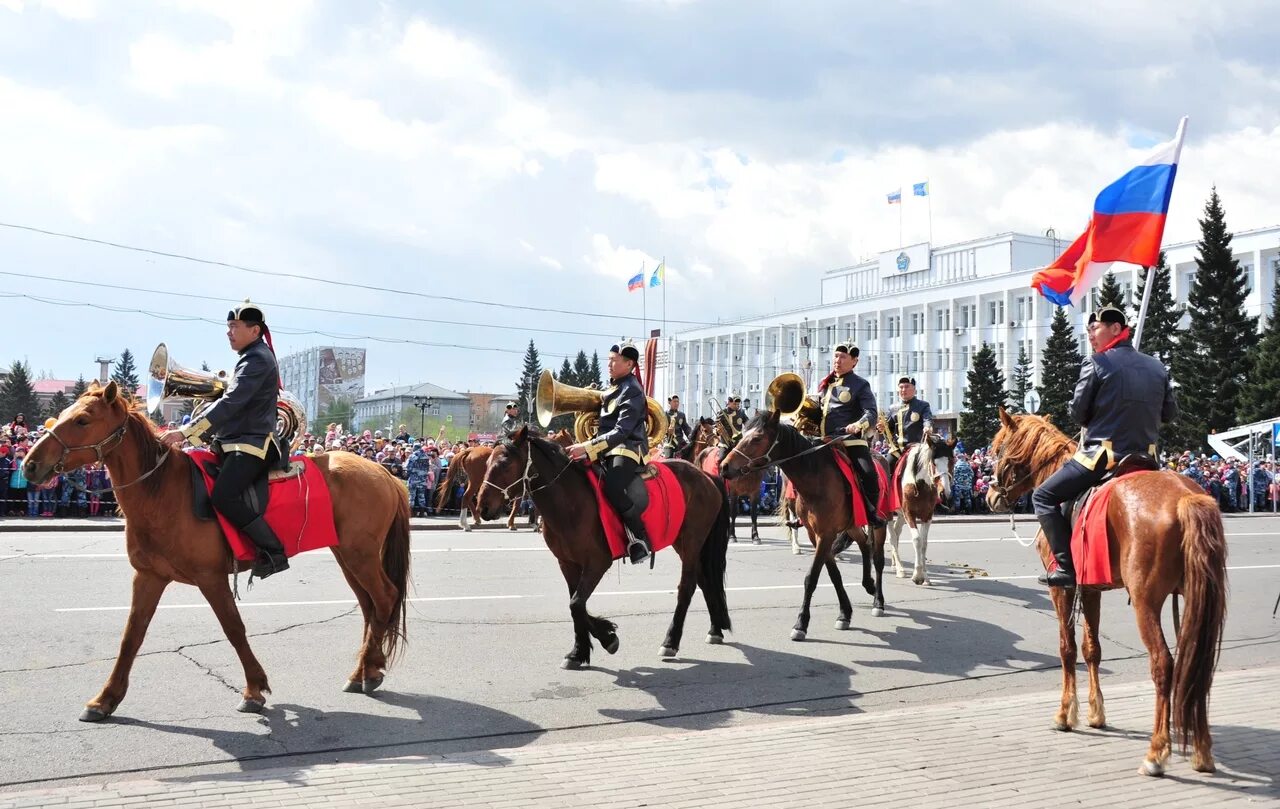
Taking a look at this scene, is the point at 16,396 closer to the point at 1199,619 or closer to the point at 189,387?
the point at 189,387

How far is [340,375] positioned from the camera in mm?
144125

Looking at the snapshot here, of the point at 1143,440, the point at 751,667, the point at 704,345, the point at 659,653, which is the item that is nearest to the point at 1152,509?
the point at 1143,440

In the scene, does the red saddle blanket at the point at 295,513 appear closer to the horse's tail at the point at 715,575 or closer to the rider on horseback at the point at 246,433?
the rider on horseback at the point at 246,433

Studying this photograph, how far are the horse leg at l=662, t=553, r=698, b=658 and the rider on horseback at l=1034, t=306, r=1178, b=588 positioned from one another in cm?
320

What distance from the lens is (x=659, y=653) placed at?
9.42 meters

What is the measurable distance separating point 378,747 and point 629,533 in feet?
10.6

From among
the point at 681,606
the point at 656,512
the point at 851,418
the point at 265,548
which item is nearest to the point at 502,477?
the point at 656,512

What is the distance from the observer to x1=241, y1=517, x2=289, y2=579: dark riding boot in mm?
7422

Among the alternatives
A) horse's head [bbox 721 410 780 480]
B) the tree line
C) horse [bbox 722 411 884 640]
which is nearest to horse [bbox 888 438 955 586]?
horse [bbox 722 411 884 640]

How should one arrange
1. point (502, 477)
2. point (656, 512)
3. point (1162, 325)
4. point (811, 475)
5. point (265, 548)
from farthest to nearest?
point (1162, 325), point (811, 475), point (656, 512), point (502, 477), point (265, 548)

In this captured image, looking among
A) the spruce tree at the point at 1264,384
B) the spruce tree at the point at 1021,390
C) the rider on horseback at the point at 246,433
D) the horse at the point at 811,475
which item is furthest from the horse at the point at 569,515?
the spruce tree at the point at 1021,390

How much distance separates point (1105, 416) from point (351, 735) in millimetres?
5096

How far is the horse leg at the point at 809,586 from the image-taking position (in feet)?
33.6

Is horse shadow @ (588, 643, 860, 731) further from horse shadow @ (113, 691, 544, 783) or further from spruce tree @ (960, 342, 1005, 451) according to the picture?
spruce tree @ (960, 342, 1005, 451)
